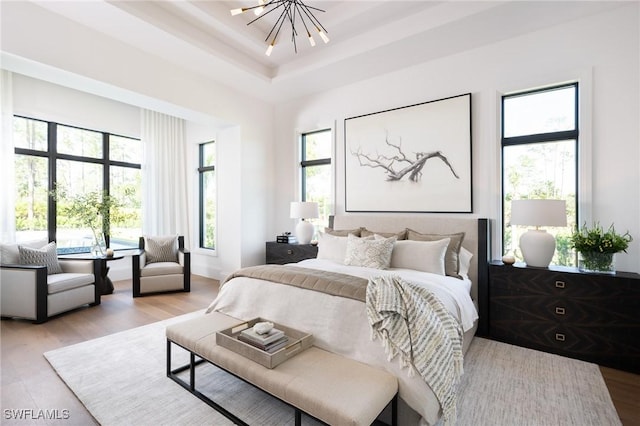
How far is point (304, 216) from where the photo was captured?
14.9 feet

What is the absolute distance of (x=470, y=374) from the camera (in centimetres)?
239

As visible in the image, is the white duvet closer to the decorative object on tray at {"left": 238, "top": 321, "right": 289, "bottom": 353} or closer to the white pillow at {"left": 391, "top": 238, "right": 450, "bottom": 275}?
the white pillow at {"left": 391, "top": 238, "right": 450, "bottom": 275}

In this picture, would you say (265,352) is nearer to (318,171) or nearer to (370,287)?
(370,287)

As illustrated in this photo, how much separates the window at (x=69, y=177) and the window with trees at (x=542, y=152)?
5.78m

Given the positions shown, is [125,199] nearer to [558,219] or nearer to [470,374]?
[470,374]

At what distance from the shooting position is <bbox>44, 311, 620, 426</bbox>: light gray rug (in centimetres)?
189

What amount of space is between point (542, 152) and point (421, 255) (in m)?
1.75

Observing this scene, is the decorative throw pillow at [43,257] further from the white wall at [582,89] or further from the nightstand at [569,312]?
the nightstand at [569,312]

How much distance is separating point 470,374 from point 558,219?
1.59m

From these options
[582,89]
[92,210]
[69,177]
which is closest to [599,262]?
[582,89]

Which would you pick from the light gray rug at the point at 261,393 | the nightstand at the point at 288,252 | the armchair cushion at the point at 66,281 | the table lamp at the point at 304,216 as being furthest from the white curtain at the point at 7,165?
the table lamp at the point at 304,216

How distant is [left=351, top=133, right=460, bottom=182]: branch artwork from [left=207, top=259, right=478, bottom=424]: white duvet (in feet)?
4.76

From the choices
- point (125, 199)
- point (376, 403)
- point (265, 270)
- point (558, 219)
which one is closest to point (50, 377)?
point (265, 270)

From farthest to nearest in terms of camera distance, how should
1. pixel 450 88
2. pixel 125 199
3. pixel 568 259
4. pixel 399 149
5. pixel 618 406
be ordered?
pixel 125 199
pixel 399 149
pixel 450 88
pixel 568 259
pixel 618 406
